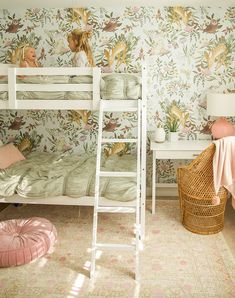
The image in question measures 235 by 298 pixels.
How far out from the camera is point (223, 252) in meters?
2.89

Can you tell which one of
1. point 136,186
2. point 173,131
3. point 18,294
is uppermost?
point 173,131

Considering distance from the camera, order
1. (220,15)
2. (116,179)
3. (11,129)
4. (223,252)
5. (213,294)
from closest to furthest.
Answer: (213,294) < (223,252) < (116,179) < (220,15) < (11,129)

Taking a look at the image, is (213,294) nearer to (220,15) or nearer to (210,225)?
Result: (210,225)

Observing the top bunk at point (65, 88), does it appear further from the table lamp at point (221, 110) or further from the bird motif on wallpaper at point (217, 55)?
the bird motif on wallpaper at point (217, 55)

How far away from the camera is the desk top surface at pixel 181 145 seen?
371cm

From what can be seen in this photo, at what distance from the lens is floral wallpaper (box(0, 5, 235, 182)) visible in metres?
4.07

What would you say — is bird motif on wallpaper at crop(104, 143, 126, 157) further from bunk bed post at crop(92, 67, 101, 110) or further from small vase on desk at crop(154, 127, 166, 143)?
bunk bed post at crop(92, 67, 101, 110)

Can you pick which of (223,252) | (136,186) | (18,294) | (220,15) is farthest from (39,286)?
(220,15)

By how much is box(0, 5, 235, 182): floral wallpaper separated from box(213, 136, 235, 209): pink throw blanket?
4.66ft

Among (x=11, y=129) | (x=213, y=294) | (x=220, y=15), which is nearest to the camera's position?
(x=213, y=294)

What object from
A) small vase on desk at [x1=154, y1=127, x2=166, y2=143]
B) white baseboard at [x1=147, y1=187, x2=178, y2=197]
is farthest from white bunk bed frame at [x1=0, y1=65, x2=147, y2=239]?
white baseboard at [x1=147, y1=187, x2=178, y2=197]

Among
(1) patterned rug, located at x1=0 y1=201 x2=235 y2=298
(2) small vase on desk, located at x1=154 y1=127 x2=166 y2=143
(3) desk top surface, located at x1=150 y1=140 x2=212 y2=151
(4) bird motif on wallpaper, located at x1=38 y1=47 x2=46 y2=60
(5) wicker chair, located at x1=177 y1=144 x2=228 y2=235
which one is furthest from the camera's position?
(4) bird motif on wallpaper, located at x1=38 y1=47 x2=46 y2=60

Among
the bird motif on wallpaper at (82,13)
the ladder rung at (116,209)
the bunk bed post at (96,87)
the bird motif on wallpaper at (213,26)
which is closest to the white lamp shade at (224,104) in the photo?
the bird motif on wallpaper at (213,26)

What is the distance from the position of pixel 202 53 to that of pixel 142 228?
7.68 feet
